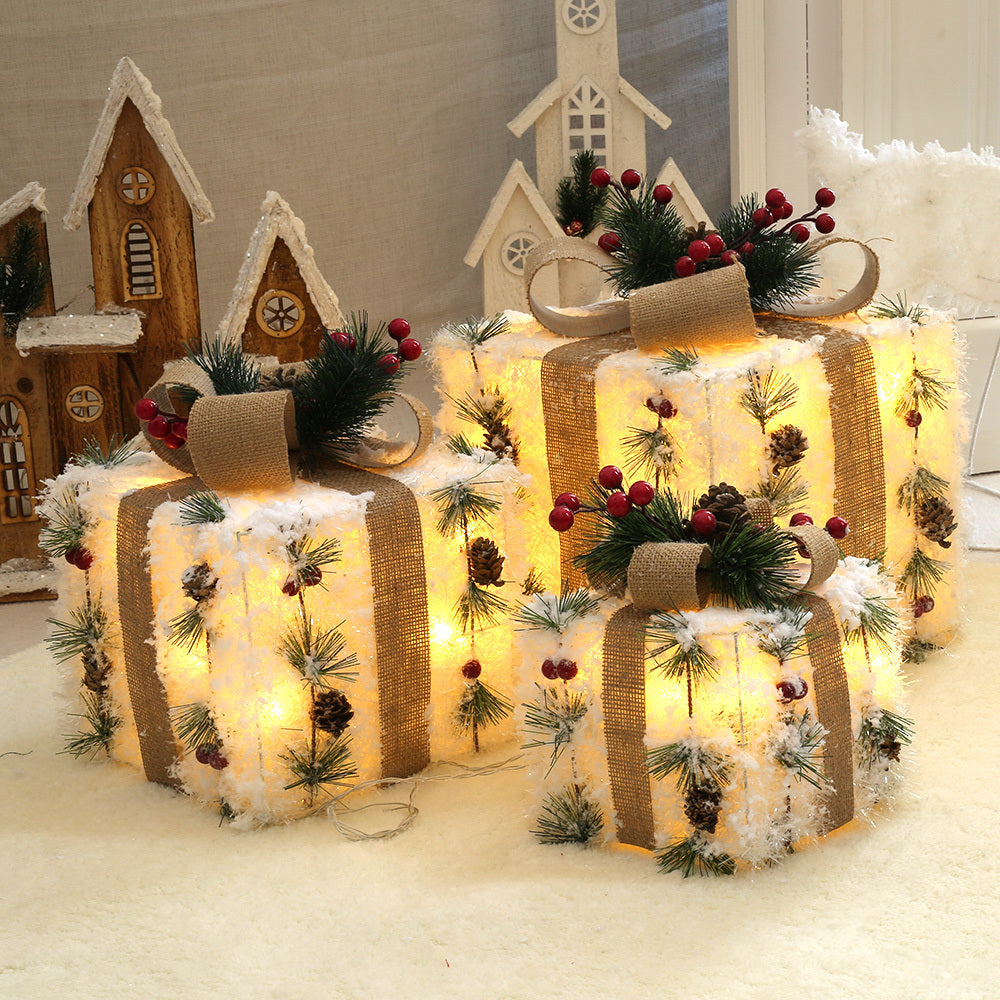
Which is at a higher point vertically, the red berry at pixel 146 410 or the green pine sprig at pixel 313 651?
the red berry at pixel 146 410

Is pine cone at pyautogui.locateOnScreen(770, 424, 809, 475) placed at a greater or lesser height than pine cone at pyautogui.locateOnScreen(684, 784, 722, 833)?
greater

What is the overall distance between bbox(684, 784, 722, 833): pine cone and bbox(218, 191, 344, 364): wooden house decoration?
127cm

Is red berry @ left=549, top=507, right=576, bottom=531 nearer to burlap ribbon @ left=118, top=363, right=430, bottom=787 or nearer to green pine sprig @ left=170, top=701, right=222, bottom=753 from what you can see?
burlap ribbon @ left=118, top=363, right=430, bottom=787

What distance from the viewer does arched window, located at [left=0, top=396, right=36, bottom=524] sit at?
2.64 m

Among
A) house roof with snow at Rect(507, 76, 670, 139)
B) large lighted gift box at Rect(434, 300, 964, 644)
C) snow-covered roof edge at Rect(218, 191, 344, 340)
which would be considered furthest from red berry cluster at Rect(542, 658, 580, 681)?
house roof with snow at Rect(507, 76, 670, 139)

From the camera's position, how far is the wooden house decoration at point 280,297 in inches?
94.4

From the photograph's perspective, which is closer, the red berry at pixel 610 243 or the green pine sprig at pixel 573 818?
the green pine sprig at pixel 573 818

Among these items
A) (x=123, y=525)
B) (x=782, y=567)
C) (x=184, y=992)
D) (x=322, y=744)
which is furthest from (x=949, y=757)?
(x=123, y=525)

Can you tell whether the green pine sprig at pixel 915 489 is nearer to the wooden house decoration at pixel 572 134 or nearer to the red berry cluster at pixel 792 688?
the red berry cluster at pixel 792 688

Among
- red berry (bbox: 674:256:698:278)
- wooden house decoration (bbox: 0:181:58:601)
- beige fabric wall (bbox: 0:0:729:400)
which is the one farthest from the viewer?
beige fabric wall (bbox: 0:0:729:400)

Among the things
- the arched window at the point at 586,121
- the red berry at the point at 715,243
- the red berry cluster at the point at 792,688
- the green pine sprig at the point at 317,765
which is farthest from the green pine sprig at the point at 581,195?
the red berry cluster at the point at 792,688

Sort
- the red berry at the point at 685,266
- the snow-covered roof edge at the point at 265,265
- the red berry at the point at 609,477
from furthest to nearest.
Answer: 1. the snow-covered roof edge at the point at 265,265
2. the red berry at the point at 685,266
3. the red berry at the point at 609,477

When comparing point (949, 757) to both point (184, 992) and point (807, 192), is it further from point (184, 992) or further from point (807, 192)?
point (807, 192)

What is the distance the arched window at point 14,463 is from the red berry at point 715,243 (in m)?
1.43
